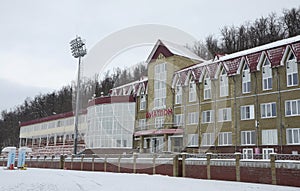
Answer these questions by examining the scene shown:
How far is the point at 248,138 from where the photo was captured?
30.3 meters

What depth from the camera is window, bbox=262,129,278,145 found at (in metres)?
28.3

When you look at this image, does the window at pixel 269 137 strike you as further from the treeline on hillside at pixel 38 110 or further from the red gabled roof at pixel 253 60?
the treeline on hillside at pixel 38 110

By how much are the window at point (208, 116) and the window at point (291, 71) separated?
8.40 m

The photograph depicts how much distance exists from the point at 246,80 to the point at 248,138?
5437 millimetres

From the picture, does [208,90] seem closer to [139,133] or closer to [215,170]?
[139,133]

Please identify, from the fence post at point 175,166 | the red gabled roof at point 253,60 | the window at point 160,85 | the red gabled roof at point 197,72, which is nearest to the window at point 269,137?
the red gabled roof at point 253,60

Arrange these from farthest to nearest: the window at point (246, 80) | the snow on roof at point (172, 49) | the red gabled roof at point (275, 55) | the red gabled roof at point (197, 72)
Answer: the snow on roof at point (172, 49) → the red gabled roof at point (197, 72) → the window at point (246, 80) → the red gabled roof at point (275, 55)

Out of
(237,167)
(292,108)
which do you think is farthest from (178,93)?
(237,167)

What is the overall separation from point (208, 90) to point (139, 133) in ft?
30.2

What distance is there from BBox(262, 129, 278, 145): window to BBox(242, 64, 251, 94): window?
14.0 ft

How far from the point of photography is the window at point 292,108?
2725 cm

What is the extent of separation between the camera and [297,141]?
26781mm

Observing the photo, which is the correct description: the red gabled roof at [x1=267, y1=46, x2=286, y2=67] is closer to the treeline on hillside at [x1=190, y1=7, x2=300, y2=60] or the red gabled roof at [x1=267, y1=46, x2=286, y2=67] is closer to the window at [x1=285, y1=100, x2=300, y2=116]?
the window at [x1=285, y1=100, x2=300, y2=116]

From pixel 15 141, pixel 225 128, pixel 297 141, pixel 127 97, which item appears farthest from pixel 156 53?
pixel 15 141
